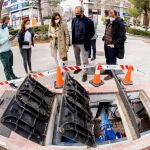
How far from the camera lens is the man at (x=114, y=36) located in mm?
6102

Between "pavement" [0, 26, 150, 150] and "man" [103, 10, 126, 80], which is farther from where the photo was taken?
→ "man" [103, 10, 126, 80]

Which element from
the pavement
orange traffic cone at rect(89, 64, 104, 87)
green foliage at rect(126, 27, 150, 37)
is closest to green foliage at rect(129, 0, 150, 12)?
green foliage at rect(126, 27, 150, 37)

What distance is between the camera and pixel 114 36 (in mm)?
6297

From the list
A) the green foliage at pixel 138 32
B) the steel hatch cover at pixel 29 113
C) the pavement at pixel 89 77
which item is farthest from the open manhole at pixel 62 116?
the green foliage at pixel 138 32

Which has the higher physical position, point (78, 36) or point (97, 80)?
point (78, 36)

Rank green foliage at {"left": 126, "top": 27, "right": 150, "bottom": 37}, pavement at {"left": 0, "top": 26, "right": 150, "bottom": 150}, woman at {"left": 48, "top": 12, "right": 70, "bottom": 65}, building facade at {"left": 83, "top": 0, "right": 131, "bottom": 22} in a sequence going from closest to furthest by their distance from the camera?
pavement at {"left": 0, "top": 26, "right": 150, "bottom": 150}, woman at {"left": 48, "top": 12, "right": 70, "bottom": 65}, green foliage at {"left": 126, "top": 27, "right": 150, "bottom": 37}, building facade at {"left": 83, "top": 0, "right": 131, "bottom": 22}

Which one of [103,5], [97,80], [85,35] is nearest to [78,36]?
[85,35]

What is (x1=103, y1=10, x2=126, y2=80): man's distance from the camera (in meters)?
6.10

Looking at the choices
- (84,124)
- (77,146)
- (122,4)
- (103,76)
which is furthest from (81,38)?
(122,4)

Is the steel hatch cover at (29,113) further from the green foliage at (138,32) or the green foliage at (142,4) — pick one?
the green foliage at (142,4)

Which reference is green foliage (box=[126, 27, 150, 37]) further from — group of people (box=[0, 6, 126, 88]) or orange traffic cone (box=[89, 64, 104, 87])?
orange traffic cone (box=[89, 64, 104, 87])

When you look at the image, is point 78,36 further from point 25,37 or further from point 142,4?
point 142,4

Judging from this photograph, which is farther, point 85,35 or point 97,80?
point 97,80

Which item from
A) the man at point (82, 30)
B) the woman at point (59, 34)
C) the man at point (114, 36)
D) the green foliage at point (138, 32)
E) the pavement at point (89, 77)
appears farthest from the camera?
the green foliage at point (138, 32)
